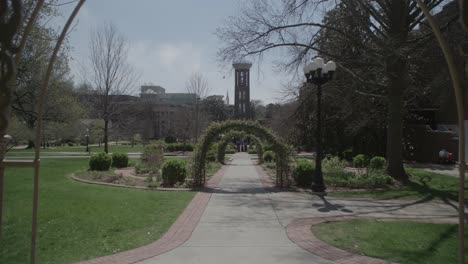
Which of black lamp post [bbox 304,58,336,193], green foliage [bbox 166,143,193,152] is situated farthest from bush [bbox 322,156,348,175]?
green foliage [bbox 166,143,193,152]

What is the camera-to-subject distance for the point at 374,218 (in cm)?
842

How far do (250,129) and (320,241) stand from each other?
8.82 m

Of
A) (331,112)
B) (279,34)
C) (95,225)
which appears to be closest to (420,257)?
(95,225)

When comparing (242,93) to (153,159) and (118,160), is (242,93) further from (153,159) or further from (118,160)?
(153,159)

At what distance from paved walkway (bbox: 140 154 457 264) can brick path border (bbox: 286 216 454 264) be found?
127mm

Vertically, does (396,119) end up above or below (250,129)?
above

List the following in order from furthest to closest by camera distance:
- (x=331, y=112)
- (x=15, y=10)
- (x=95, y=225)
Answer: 1. (x=331, y=112)
2. (x=95, y=225)
3. (x=15, y=10)

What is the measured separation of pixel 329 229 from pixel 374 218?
1735 mm

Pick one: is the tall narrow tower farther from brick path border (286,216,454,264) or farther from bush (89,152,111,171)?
brick path border (286,216,454,264)

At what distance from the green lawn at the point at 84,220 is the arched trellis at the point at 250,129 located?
2.01 meters

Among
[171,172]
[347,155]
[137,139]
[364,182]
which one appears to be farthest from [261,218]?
[137,139]

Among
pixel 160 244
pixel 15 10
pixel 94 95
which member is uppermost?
pixel 94 95

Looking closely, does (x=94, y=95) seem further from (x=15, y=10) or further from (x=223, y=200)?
(x=15, y=10)

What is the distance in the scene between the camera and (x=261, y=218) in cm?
828
